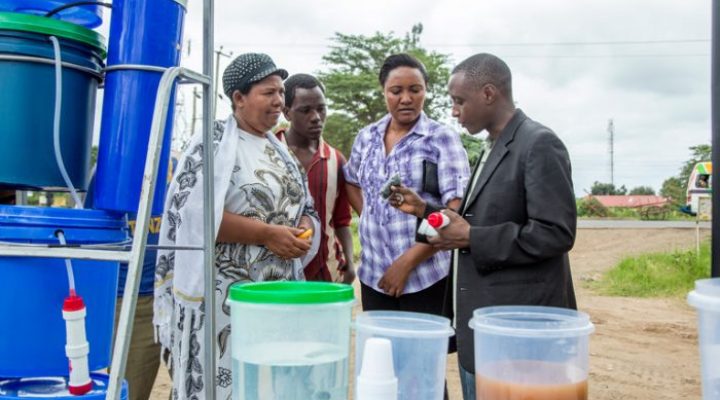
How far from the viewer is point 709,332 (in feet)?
3.49

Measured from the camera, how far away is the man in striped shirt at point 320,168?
3164 millimetres

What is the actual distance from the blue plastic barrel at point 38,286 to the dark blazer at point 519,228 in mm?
1084

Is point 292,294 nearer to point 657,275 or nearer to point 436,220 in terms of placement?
point 436,220

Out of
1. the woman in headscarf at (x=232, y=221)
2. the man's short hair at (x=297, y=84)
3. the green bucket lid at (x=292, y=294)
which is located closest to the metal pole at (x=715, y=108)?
the green bucket lid at (x=292, y=294)

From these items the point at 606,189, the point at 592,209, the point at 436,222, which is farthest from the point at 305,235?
the point at 606,189

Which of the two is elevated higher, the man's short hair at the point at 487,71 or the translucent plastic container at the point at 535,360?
the man's short hair at the point at 487,71

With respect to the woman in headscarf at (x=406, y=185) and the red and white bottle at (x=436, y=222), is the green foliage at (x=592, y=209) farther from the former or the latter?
the red and white bottle at (x=436, y=222)

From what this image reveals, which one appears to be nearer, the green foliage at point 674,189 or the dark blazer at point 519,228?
the dark blazer at point 519,228

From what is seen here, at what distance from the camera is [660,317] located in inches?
308

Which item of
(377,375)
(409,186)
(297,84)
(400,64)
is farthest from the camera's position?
(297,84)

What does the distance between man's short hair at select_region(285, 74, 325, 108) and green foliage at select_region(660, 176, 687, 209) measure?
2715 cm

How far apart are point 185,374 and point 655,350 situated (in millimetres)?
5329

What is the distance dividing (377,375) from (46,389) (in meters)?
0.92

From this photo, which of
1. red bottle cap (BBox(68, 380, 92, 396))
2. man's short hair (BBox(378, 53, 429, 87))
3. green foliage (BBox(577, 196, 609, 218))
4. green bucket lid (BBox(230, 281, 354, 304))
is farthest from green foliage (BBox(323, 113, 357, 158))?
green bucket lid (BBox(230, 281, 354, 304))
